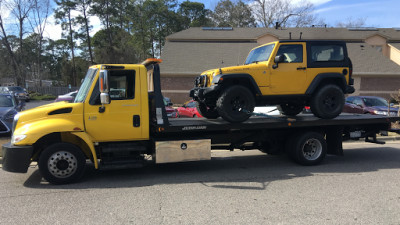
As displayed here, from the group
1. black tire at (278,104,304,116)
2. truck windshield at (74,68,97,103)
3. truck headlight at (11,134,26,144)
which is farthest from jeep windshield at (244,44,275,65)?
truck headlight at (11,134,26,144)

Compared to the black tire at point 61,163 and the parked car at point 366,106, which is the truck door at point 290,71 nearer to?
the black tire at point 61,163

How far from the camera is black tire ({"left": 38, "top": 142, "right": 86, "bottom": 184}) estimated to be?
566 centimetres

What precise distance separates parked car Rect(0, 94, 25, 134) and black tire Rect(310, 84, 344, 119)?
9.58m

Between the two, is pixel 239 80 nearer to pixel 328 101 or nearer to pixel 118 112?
pixel 328 101

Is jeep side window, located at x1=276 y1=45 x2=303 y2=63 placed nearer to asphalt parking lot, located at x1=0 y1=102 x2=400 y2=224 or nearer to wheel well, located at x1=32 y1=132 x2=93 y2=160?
asphalt parking lot, located at x1=0 y1=102 x2=400 y2=224

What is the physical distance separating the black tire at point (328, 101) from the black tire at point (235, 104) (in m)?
1.63

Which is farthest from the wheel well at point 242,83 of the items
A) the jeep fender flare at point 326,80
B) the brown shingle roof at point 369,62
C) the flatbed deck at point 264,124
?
the brown shingle roof at point 369,62

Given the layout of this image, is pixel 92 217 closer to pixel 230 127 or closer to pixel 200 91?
pixel 230 127

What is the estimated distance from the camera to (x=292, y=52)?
708 centimetres

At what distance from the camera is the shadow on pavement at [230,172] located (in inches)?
234

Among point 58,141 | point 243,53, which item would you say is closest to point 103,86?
point 58,141

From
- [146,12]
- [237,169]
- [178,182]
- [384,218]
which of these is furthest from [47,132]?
[146,12]

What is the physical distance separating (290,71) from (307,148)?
196 cm

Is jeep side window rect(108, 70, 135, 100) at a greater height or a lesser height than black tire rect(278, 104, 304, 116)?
greater
